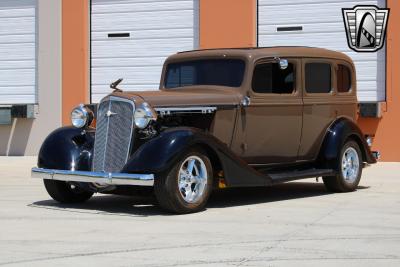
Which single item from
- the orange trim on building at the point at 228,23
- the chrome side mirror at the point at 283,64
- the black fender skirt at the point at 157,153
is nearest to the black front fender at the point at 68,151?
the black fender skirt at the point at 157,153

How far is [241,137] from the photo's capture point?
9.01 m

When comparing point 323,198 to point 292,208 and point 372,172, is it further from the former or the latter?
point 372,172

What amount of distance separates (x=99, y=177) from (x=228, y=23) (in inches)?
366

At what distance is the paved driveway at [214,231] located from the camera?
5.84m

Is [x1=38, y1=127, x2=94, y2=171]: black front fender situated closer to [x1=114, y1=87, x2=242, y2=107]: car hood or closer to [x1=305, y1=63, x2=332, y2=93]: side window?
[x1=114, y1=87, x2=242, y2=107]: car hood

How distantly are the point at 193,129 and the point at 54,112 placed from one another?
10.3 meters

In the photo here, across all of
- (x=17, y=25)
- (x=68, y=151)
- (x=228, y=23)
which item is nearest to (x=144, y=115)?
(x=68, y=151)

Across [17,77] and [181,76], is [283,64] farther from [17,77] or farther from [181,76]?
[17,77]

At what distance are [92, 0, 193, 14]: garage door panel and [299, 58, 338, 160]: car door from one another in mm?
7380

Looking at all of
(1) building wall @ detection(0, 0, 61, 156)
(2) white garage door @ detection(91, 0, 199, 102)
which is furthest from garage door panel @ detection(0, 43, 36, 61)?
(2) white garage door @ detection(91, 0, 199, 102)

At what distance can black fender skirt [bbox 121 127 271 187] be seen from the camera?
25.5 ft

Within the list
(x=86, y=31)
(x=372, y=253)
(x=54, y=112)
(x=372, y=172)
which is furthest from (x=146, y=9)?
(x=372, y=253)

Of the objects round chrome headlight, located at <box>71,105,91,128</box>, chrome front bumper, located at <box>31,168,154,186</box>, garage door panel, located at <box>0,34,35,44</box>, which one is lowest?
chrome front bumper, located at <box>31,168,154,186</box>

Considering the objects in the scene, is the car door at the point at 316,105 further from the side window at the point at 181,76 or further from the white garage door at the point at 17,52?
the white garage door at the point at 17,52
